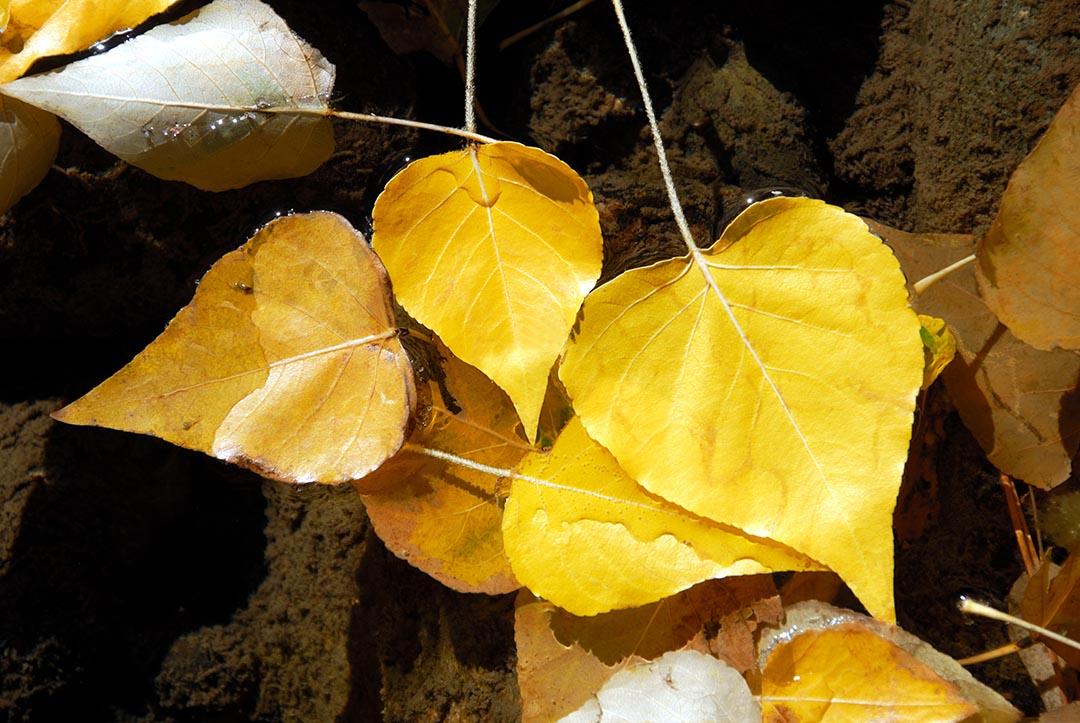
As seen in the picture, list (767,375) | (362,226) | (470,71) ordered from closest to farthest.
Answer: (767,375)
(470,71)
(362,226)

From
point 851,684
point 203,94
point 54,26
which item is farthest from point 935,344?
point 54,26

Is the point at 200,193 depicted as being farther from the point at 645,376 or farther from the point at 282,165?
Result: the point at 645,376

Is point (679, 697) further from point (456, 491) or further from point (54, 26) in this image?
point (54, 26)

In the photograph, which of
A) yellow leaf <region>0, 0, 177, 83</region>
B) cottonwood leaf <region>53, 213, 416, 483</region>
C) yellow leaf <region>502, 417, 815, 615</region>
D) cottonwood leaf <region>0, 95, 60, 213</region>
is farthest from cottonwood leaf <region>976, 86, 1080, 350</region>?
cottonwood leaf <region>0, 95, 60, 213</region>

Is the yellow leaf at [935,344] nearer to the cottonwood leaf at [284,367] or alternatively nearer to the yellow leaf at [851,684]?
the yellow leaf at [851,684]

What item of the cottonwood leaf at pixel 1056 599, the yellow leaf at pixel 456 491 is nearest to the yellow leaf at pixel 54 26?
the yellow leaf at pixel 456 491
